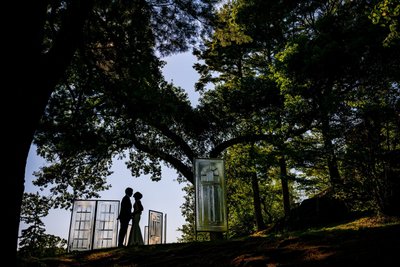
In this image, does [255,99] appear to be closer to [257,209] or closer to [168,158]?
[168,158]

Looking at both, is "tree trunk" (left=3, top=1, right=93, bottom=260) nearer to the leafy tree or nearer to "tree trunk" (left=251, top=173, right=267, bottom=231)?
the leafy tree

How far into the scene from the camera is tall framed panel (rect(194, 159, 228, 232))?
9656mm

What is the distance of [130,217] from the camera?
30.1 feet

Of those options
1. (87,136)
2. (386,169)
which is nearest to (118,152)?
(87,136)

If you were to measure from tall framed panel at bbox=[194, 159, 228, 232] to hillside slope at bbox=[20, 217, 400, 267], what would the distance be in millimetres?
3375

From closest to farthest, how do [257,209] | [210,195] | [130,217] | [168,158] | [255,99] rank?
[130,217]
[210,195]
[255,99]
[168,158]
[257,209]

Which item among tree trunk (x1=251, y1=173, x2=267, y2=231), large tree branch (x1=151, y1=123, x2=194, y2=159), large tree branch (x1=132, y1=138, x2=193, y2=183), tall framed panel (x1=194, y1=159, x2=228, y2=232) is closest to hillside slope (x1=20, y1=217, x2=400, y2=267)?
tall framed panel (x1=194, y1=159, x2=228, y2=232)

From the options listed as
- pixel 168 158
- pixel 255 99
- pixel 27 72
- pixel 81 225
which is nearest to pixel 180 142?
pixel 168 158

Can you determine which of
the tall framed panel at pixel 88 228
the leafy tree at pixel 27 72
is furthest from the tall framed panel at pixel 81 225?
the leafy tree at pixel 27 72

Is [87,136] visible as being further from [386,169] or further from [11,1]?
[386,169]

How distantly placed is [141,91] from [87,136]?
222 cm

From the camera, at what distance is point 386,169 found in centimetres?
649

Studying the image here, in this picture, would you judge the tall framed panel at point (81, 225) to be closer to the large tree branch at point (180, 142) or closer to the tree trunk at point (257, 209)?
the large tree branch at point (180, 142)

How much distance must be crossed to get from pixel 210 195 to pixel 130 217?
2629 mm
